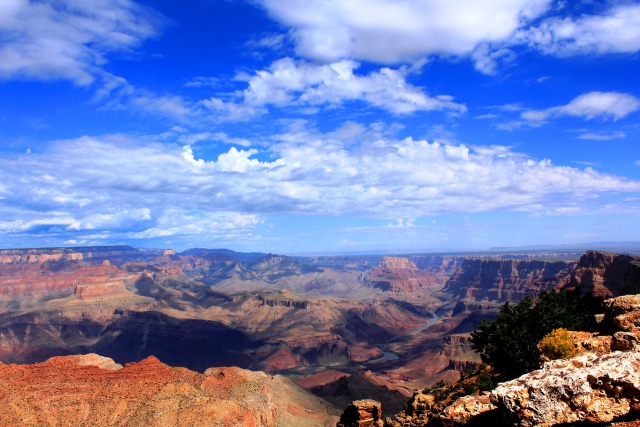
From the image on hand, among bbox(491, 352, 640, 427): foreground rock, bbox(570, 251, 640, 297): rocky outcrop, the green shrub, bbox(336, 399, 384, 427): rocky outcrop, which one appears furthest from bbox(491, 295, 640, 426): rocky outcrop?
bbox(570, 251, 640, 297): rocky outcrop

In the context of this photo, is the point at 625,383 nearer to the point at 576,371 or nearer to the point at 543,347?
the point at 576,371

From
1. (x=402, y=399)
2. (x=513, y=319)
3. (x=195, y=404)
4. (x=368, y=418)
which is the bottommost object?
(x=402, y=399)

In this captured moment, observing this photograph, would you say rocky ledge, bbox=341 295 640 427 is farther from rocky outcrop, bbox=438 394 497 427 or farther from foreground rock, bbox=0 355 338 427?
foreground rock, bbox=0 355 338 427

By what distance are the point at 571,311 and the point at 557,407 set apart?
4813 cm

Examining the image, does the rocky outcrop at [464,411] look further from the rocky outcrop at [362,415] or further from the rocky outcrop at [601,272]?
the rocky outcrop at [601,272]

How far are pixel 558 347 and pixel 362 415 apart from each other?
24.8 meters

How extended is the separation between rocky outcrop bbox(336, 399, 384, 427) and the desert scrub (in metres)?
21.8

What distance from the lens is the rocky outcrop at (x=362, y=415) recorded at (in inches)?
1674

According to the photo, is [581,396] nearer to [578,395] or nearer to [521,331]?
[578,395]

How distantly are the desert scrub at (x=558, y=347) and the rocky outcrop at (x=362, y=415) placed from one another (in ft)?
71.5

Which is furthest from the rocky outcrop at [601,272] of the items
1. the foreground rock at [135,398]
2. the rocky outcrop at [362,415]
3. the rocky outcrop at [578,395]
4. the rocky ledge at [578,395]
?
the rocky outcrop at [578,395]

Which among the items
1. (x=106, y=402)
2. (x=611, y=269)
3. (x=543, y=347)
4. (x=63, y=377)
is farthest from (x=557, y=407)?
(x=611, y=269)

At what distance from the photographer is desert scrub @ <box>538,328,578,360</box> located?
23109mm

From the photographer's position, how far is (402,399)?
13188 cm
